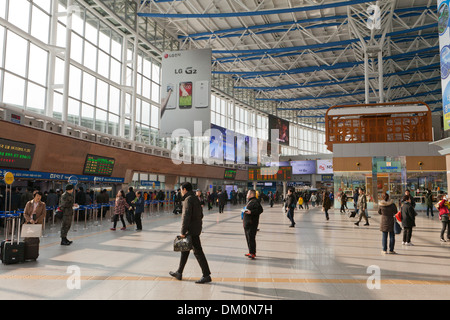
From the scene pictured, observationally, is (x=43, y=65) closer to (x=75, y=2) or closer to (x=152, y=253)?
(x=75, y=2)

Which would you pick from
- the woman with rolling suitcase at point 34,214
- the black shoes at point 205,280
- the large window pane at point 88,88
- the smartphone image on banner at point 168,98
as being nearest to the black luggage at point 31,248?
the woman with rolling suitcase at point 34,214

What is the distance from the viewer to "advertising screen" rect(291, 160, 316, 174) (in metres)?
45.4

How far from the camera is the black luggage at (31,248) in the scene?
6.41m

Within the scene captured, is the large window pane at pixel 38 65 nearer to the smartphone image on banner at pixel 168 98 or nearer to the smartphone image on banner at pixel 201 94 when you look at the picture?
the smartphone image on banner at pixel 168 98

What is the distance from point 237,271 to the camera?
5.84 m

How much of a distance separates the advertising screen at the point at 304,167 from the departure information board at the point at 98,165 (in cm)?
3148

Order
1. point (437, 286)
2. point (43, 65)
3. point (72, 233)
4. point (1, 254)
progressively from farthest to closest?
1. point (43, 65)
2. point (72, 233)
3. point (1, 254)
4. point (437, 286)

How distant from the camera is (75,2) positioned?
17484mm

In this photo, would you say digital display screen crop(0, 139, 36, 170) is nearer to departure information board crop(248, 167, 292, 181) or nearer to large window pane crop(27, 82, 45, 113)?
large window pane crop(27, 82, 45, 113)

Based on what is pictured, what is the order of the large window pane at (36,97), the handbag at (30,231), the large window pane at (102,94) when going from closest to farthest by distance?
1. the handbag at (30,231)
2. the large window pane at (36,97)
3. the large window pane at (102,94)

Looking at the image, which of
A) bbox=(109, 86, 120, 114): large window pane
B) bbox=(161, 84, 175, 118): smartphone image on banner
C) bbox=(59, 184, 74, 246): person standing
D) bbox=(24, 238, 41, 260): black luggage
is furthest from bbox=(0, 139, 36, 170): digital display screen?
bbox=(109, 86, 120, 114): large window pane

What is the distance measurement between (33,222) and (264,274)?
514 cm

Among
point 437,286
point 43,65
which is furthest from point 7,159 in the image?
point 437,286

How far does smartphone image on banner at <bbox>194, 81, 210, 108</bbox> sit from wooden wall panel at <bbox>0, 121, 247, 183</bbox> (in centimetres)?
594
